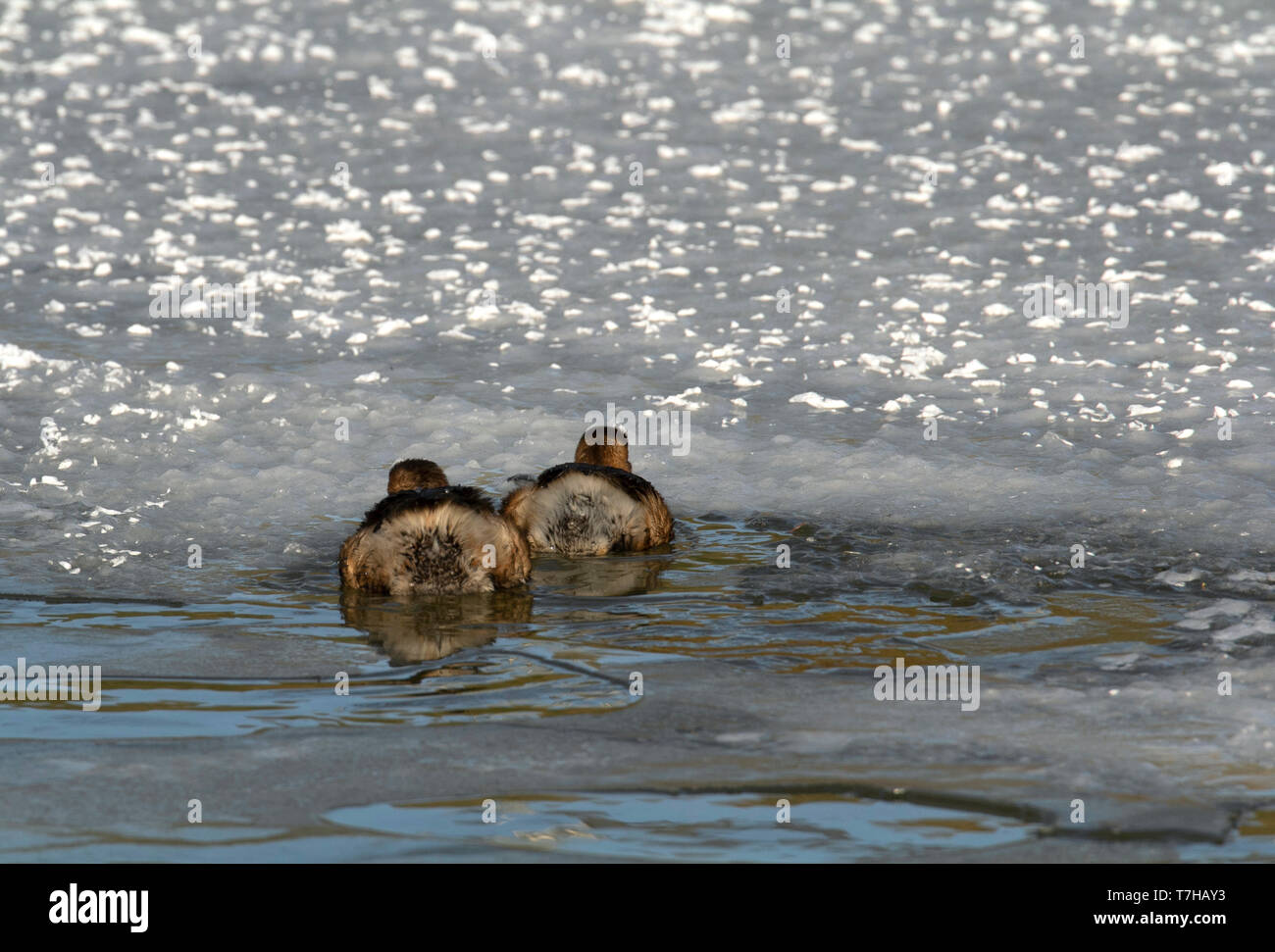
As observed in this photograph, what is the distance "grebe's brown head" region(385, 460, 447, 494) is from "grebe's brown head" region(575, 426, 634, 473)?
94cm

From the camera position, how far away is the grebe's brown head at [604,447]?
8.05m

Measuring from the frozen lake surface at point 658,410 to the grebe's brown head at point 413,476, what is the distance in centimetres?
49

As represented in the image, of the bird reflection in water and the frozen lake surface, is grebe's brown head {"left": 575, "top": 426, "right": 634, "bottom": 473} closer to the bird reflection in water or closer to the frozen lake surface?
the frozen lake surface

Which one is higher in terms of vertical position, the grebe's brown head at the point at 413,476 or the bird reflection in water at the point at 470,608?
the grebe's brown head at the point at 413,476

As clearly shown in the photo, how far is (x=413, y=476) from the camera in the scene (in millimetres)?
7406

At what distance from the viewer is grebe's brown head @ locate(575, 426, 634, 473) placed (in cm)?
805

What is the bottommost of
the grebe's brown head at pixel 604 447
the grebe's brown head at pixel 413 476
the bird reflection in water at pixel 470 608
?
the bird reflection in water at pixel 470 608

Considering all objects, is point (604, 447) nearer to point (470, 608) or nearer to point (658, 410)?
point (470, 608)

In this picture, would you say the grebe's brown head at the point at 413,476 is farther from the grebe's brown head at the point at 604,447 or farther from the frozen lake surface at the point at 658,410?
the grebe's brown head at the point at 604,447

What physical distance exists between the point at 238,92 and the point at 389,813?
13926mm

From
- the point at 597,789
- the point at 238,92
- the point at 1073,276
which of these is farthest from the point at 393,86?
the point at 597,789

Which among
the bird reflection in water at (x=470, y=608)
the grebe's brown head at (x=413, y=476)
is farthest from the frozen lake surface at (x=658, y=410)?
the grebe's brown head at (x=413, y=476)

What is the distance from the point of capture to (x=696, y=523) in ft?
26.3

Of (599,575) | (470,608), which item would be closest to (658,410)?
(599,575)
